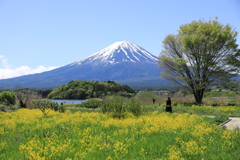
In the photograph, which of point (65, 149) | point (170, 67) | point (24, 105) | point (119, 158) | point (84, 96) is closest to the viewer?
point (119, 158)

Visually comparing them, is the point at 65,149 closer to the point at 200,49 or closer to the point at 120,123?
the point at 120,123

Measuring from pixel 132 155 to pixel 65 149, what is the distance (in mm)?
2175

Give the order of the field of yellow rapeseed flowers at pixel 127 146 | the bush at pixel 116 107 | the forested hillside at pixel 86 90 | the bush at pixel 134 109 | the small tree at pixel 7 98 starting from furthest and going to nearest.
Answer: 1. the forested hillside at pixel 86 90
2. the small tree at pixel 7 98
3. the bush at pixel 134 109
4. the bush at pixel 116 107
5. the field of yellow rapeseed flowers at pixel 127 146

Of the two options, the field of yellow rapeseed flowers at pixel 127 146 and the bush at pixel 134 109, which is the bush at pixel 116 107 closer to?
the bush at pixel 134 109

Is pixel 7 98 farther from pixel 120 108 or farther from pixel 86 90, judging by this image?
pixel 86 90

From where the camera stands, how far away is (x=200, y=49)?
29141mm

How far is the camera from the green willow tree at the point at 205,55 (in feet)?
92.6

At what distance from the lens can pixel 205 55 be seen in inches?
1116

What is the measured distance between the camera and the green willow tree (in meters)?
28.2

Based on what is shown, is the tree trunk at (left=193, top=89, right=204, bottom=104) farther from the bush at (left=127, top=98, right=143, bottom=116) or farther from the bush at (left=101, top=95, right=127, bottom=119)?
the bush at (left=101, top=95, right=127, bottom=119)

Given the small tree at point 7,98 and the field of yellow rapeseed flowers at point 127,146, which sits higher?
the small tree at point 7,98

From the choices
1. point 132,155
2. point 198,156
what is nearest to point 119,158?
point 132,155

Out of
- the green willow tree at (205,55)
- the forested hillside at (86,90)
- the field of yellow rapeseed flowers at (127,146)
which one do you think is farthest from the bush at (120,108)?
the forested hillside at (86,90)

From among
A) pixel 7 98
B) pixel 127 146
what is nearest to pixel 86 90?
pixel 7 98
